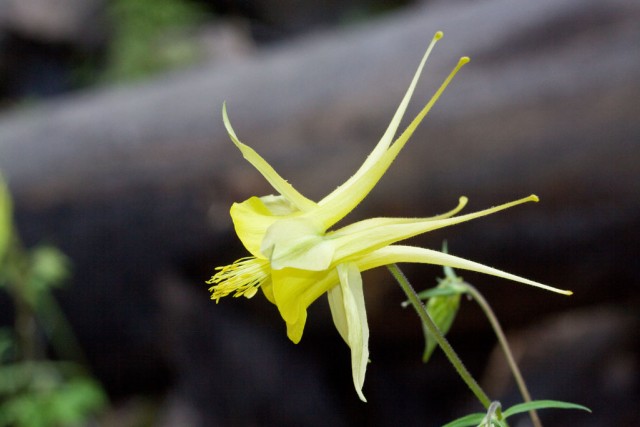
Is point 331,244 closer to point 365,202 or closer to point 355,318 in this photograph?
point 355,318

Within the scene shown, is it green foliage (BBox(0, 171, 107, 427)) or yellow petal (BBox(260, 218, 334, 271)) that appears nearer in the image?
yellow petal (BBox(260, 218, 334, 271))

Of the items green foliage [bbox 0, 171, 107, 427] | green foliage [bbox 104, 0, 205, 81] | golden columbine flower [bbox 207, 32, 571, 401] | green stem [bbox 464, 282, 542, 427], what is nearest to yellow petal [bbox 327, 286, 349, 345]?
golden columbine flower [bbox 207, 32, 571, 401]

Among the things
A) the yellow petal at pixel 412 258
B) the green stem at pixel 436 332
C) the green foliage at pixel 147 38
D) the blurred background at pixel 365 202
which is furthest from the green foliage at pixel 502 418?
the green foliage at pixel 147 38

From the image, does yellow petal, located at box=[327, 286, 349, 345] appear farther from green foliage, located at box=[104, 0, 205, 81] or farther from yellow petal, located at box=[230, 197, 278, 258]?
green foliage, located at box=[104, 0, 205, 81]

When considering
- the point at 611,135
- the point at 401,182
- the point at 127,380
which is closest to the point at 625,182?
the point at 611,135

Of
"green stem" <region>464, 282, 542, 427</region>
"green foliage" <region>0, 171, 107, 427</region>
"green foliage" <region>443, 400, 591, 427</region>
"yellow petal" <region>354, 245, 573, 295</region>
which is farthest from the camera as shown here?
"green foliage" <region>0, 171, 107, 427</region>

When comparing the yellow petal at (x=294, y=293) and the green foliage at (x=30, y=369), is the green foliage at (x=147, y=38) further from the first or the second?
the yellow petal at (x=294, y=293)

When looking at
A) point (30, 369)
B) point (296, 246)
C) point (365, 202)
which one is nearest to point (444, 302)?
point (296, 246)

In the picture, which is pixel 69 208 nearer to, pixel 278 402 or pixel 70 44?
pixel 278 402
